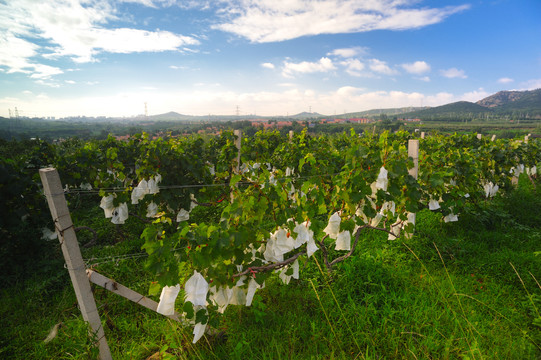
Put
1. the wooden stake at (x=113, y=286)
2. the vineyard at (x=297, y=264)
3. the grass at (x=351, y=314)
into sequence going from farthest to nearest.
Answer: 1. the grass at (x=351, y=314)
2. the vineyard at (x=297, y=264)
3. the wooden stake at (x=113, y=286)

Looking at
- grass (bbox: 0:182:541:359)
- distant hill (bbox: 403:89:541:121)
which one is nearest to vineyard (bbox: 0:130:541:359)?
grass (bbox: 0:182:541:359)

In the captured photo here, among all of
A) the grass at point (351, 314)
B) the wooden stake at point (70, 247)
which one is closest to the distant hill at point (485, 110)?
the grass at point (351, 314)

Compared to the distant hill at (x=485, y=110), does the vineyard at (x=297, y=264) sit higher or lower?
lower

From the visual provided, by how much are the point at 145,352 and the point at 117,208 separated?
211 centimetres

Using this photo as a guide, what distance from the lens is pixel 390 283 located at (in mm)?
3000

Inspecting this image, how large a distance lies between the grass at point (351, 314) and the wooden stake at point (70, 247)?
161 millimetres

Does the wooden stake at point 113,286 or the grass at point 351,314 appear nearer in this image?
the wooden stake at point 113,286

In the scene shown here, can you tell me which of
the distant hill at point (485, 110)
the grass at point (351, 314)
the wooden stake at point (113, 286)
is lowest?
the grass at point (351, 314)

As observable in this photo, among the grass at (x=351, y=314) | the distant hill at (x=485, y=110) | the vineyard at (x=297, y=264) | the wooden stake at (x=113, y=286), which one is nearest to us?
the wooden stake at (x=113, y=286)

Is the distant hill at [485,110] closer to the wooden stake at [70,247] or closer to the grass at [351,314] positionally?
the grass at [351,314]

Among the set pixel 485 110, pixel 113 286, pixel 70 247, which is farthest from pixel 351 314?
pixel 485 110

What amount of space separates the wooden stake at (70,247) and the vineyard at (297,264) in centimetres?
20

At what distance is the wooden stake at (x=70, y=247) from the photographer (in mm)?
1659

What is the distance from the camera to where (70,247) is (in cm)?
177
